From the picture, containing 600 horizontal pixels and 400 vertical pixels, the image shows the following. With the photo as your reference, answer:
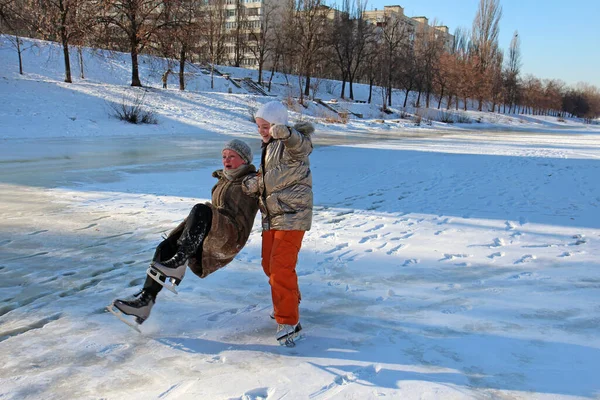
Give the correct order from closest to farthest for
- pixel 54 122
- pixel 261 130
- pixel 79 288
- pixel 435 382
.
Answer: pixel 435 382
pixel 261 130
pixel 79 288
pixel 54 122

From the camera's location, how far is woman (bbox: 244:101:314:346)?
9.41 feet

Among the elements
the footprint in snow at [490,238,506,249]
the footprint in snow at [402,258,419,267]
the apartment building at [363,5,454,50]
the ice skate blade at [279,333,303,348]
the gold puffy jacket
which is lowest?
the footprint in snow at [402,258,419,267]

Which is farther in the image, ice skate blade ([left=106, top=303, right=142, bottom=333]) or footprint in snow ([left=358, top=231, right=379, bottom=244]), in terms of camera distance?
footprint in snow ([left=358, top=231, right=379, bottom=244])

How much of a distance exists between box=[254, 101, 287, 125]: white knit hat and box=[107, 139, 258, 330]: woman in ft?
1.02

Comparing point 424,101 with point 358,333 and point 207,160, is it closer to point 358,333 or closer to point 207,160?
point 207,160

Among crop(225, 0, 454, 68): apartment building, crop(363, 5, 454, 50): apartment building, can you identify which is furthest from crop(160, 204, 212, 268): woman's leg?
crop(363, 5, 454, 50): apartment building

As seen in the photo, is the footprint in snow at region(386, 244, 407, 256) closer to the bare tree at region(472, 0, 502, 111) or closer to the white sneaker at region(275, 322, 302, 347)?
the white sneaker at region(275, 322, 302, 347)

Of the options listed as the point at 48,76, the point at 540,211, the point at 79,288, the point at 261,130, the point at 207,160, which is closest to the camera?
the point at 261,130

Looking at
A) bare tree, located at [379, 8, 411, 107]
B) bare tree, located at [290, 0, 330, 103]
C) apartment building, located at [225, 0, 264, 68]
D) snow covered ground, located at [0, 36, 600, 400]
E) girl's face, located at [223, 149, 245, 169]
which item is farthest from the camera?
bare tree, located at [379, 8, 411, 107]

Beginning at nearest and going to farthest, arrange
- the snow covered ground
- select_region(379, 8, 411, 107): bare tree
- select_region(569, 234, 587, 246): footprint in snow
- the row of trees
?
1. the snow covered ground
2. select_region(569, 234, 587, 246): footprint in snow
3. the row of trees
4. select_region(379, 8, 411, 107): bare tree

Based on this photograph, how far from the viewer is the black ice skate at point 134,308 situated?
9.14 ft

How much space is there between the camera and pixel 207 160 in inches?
454

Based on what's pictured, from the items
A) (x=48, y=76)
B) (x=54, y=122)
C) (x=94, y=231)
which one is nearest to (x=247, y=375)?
(x=94, y=231)

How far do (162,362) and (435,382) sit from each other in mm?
1436
